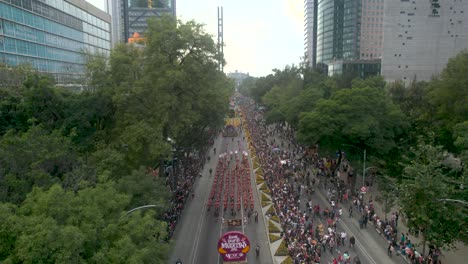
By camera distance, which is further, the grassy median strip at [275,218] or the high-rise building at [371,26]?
the high-rise building at [371,26]

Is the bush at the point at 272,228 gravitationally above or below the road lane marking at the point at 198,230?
above

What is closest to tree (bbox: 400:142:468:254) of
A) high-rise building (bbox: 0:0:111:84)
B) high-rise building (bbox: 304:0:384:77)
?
high-rise building (bbox: 0:0:111:84)

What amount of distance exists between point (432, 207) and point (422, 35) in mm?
77477

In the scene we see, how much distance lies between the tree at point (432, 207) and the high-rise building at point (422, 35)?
235ft

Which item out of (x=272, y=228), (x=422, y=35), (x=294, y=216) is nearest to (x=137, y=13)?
(x=422, y=35)

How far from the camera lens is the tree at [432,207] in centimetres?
1934

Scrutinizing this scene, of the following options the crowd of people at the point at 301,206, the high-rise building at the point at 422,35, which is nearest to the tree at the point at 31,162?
the crowd of people at the point at 301,206

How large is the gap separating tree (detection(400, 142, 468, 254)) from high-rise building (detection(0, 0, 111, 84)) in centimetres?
3083

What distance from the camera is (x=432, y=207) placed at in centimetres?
1950

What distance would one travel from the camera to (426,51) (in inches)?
3391

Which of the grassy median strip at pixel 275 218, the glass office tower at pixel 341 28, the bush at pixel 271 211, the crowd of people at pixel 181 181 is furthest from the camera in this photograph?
the glass office tower at pixel 341 28

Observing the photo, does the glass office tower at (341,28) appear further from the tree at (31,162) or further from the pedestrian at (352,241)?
the tree at (31,162)

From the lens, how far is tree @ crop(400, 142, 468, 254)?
19.3m

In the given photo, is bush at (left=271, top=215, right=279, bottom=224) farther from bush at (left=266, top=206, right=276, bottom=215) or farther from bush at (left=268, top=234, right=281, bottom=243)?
bush at (left=268, top=234, right=281, bottom=243)
